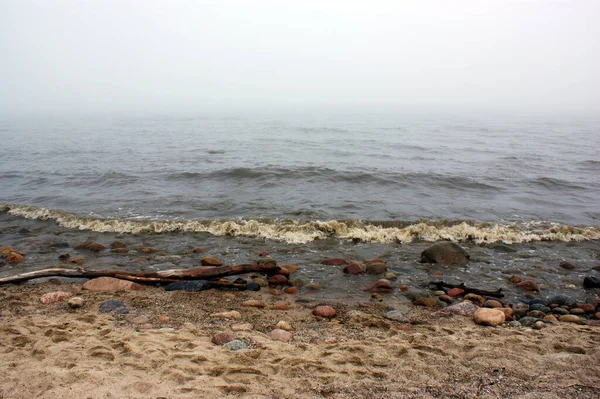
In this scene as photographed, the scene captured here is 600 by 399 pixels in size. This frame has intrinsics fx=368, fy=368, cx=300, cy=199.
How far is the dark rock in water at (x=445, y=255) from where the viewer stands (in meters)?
8.09

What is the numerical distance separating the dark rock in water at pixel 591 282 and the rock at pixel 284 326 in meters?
5.93

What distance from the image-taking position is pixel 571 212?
466 inches

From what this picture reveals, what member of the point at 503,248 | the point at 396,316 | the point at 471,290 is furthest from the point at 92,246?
the point at 503,248

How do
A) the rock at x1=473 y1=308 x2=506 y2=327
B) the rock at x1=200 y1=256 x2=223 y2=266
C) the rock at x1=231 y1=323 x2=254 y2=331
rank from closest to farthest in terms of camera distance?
the rock at x1=231 y1=323 x2=254 y2=331 < the rock at x1=473 y1=308 x2=506 y2=327 < the rock at x1=200 y1=256 x2=223 y2=266

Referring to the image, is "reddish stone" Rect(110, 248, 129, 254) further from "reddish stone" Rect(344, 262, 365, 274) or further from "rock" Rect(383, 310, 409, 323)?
"rock" Rect(383, 310, 409, 323)

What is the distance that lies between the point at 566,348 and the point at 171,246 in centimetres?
795

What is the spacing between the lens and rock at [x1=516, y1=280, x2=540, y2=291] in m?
6.81

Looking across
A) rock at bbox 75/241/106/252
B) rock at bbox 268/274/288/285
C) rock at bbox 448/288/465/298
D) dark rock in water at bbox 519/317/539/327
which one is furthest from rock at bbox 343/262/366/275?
rock at bbox 75/241/106/252

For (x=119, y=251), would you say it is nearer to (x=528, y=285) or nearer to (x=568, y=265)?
(x=528, y=285)

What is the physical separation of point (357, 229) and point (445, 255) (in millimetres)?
2602

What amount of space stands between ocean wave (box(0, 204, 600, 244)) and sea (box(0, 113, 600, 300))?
42 mm

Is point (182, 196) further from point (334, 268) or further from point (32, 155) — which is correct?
point (32, 155)

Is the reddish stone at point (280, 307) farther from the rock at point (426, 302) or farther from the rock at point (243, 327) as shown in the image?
the rock at point (426, 302)

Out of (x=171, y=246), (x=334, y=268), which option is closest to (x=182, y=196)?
(x=171, y=246)
